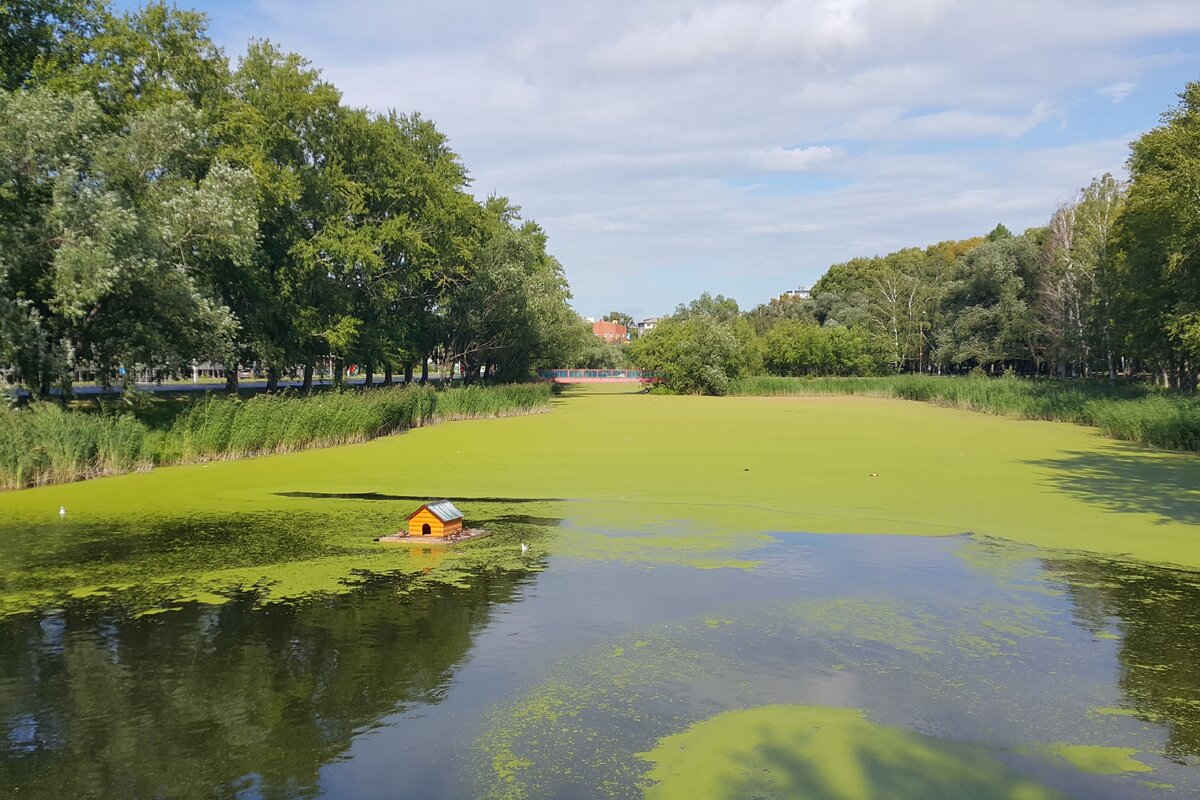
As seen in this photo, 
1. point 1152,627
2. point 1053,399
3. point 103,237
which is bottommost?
point 1152,627

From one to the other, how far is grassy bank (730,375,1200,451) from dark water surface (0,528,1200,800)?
13.4m

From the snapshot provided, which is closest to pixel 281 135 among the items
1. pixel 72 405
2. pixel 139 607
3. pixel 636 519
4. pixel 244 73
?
pixel 244 73

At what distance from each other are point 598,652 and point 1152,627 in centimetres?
423

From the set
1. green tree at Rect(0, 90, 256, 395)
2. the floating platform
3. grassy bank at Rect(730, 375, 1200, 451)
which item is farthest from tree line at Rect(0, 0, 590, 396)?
grassy bank at Rect(730, 375, 1200, 451)

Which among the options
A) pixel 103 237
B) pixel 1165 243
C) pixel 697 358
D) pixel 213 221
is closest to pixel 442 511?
pixel 103 237

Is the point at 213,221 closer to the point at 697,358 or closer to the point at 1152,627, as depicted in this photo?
the point at 1152,627

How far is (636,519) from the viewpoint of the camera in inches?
427

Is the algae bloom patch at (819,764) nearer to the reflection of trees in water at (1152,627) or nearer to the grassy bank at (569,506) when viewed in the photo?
the reflection of trees in water at (1152,627)

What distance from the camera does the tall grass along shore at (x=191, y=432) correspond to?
41.9ft

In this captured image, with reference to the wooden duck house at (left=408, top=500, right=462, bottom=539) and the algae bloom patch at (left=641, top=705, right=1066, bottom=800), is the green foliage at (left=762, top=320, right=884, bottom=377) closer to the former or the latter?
the wooden duck house at (left=408, top=500, right=462, bottom=539)

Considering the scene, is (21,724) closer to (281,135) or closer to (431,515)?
(431,515)

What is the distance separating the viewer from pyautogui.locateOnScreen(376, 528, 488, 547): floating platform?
356 inches

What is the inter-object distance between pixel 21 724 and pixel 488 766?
8.60 ft

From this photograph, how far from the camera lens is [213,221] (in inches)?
657
